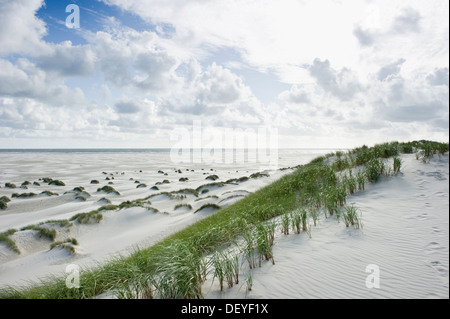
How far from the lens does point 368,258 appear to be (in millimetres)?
4992

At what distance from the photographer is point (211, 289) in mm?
4543

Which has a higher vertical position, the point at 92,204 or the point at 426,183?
the point at 426,183

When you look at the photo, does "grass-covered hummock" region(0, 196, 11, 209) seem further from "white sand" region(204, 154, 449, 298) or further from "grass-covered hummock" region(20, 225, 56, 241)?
"white sand" region(204, 154, 449, 298)

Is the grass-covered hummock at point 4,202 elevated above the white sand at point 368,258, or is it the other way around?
the white sand at point 368,258

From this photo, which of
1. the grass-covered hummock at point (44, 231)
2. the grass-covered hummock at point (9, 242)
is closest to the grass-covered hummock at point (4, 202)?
the grass-covered hummock at point (44, 231)

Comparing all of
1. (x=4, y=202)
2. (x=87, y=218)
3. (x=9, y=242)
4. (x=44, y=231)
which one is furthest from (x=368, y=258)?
(x=4, y=202)

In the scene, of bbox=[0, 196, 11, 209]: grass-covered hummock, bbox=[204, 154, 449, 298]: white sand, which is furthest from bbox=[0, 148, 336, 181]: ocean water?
bbox=[204, 154, 449, 298]: white sand

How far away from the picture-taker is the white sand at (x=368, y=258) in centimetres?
418

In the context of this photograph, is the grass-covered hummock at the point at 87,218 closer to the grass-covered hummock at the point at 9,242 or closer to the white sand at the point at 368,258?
the grass-covered hummock at the point at 9,242

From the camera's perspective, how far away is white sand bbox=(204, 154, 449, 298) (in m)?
4.18

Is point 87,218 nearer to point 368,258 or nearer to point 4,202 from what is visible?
point 4,202
